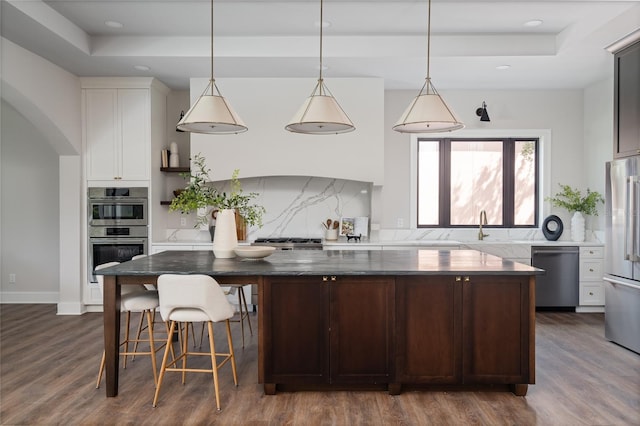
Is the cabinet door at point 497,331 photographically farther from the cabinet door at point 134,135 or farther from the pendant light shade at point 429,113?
the cabinet door at point 134,135

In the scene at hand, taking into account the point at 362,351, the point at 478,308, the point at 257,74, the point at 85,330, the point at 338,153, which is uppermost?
the point at 257,74

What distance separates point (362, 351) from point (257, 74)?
3609 mm

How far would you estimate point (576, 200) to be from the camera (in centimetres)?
614

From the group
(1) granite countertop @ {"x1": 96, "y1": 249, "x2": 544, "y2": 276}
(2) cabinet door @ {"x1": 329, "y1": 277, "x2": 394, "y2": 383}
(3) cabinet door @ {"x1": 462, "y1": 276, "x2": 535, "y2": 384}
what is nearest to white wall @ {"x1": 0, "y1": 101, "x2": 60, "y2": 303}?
(1) granite countertop @ {"x1": 96, "y1": 249, "x2": 544, "y2": 276}

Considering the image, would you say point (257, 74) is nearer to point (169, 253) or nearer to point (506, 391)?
point (169, 253)

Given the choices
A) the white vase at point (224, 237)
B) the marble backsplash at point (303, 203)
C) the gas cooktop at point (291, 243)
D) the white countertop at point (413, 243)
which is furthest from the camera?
the marble backsplash at point (303, 203)

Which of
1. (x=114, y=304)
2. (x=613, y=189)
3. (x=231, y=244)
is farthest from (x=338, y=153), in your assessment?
(x=114, y=304)

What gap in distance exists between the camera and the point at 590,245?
5.76 m

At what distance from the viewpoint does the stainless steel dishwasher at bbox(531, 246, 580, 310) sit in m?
5.76

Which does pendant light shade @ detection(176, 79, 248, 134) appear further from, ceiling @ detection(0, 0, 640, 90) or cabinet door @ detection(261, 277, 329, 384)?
ceiling @ detection(0, 0, 640, 90)

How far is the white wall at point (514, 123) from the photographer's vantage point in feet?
20.8

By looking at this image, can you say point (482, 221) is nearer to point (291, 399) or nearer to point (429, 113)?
point (429, 113)

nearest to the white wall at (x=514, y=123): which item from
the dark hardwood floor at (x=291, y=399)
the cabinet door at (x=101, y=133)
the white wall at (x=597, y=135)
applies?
the white wall at (x=597, y=135)

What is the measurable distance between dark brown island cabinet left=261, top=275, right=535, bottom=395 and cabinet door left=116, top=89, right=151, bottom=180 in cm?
327
